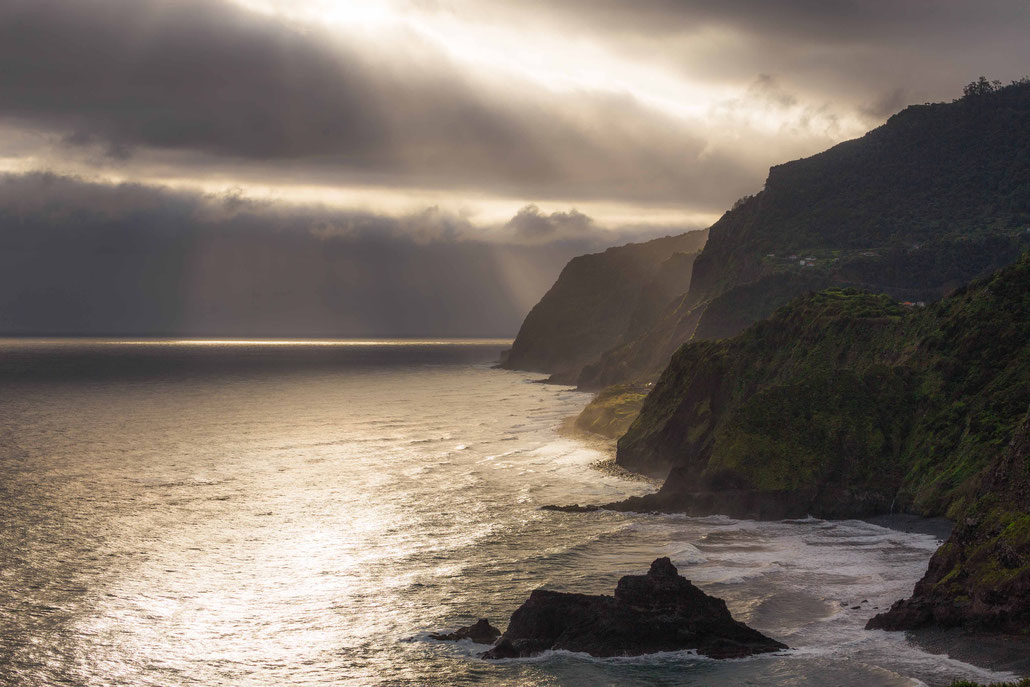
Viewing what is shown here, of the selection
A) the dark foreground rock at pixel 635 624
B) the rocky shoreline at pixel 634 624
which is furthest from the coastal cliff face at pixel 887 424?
the dark foreground rock at pixel 635 624

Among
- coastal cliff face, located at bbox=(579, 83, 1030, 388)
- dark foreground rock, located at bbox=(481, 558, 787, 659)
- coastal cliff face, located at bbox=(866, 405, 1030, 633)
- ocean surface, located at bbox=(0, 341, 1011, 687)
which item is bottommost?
ocean surface, located at bbox=(0, 341, 1011, 687)

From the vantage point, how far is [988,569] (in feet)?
106

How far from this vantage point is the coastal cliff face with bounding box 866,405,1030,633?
30719 millimetres

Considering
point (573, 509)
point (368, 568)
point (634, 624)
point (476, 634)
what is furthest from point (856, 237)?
point (476, 634)

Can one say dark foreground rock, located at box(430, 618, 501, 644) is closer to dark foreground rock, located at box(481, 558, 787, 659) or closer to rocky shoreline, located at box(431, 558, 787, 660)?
rocky shoreline, located at box(431, 558, 787, 660)

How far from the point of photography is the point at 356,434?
107375 mm

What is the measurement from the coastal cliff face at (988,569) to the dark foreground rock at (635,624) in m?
6.06

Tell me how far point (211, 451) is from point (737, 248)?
109m

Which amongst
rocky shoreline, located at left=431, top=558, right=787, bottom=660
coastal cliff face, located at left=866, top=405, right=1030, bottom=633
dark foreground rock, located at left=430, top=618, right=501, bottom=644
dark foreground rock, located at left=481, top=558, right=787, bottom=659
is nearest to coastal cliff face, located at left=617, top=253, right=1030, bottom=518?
coastal cliff face, located at left=866, top=405, right=1030, bottom=633

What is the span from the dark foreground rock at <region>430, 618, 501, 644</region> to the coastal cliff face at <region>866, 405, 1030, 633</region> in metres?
14.6

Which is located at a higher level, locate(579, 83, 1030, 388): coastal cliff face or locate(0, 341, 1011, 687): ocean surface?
locate(579, 83, 1030, 388): coastal cliff face

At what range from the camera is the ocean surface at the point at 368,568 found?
104 feet

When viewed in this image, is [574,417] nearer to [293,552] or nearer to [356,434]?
[356,434]

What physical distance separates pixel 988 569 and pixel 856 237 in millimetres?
142849
